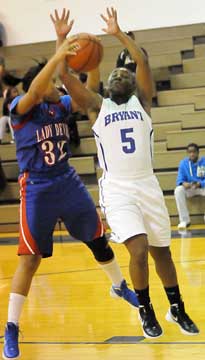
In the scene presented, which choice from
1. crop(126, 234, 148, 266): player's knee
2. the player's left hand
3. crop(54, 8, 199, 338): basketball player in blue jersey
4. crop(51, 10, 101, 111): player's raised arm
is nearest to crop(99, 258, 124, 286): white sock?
crop(54, 8, 199, 338): basketball player in blue jersey

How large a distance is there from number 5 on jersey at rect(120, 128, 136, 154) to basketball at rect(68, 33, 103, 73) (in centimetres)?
50

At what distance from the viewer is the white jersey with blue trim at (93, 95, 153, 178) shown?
412 cm

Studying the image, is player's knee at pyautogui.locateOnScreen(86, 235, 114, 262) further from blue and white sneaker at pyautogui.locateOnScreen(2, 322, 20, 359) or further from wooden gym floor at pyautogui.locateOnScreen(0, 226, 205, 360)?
blue and white sneaker at pyautogui.locateOnScreen(2, 322, 20, 359)

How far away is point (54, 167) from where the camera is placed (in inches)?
169

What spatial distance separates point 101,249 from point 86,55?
54.2 inches

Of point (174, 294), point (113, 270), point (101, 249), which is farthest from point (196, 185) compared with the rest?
point (174, 294)

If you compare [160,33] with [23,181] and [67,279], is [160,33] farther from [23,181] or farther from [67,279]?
[23,181]

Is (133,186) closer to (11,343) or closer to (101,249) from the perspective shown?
(101,249)

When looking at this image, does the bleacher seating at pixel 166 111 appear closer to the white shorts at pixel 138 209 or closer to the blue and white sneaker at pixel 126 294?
the blue and white sneaker at pixel 126 294

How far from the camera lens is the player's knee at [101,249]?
4.62 m

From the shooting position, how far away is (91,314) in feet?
17.0

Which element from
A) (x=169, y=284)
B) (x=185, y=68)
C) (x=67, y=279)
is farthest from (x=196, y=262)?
(x=185, y=68)

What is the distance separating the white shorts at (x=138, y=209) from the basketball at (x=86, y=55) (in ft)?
2.45

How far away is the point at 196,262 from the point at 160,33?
6.76m
